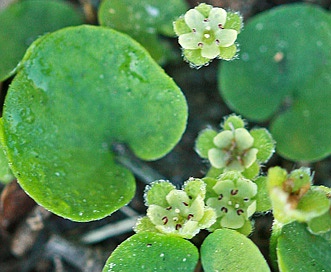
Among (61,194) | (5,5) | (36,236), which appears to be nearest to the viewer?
(61,194)

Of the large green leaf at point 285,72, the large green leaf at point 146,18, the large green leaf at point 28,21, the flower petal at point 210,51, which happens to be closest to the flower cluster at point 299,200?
the flower petal at point 210,51

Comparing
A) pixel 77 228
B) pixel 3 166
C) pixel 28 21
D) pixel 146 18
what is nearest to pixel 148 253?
pixel 3 166

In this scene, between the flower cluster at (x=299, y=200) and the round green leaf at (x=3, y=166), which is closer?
the flower cluster at (x=299, y=200)

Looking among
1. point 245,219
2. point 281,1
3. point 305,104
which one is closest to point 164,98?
point 245,219

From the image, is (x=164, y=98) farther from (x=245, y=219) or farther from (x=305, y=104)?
(x=305, y=104)

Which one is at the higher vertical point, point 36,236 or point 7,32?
point 7,32

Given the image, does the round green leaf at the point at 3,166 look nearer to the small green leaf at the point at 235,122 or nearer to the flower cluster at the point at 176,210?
the flower cluster at the point at 176,210
